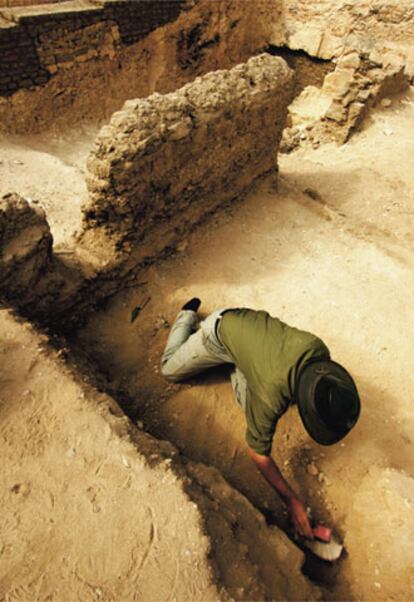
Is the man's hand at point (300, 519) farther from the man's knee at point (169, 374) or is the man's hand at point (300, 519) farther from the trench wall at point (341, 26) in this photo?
the trench wall at point (341, 26)

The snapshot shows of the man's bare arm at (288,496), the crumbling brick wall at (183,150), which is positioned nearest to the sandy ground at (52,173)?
the crumbling brick wall at (183,150)

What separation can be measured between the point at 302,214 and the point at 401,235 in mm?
1336

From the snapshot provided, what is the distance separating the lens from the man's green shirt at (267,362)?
7.73 feet

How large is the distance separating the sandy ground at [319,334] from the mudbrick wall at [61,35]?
4028 mm

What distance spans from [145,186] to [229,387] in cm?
188

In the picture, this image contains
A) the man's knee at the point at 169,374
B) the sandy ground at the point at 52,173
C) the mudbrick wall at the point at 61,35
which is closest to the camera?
the man's knee at the point at 169,374

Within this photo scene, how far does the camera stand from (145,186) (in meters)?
3.68

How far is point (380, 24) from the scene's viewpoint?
30.8ft

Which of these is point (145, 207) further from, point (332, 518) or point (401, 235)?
point (401, 235)

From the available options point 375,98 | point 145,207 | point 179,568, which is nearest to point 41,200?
point 145,207

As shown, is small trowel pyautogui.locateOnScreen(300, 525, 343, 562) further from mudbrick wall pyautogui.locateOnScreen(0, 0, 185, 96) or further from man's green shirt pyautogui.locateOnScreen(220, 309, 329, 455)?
mudbrick wall pyautogui.locateOnScreen(0, 0, 185, 96)

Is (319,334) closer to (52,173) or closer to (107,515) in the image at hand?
(107,515)

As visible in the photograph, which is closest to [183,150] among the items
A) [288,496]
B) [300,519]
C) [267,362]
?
[267,362]

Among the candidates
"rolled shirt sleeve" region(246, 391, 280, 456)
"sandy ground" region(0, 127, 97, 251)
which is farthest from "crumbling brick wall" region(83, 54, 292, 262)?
"rolled shirt sleeve" region(246, 391, 280, 456)
